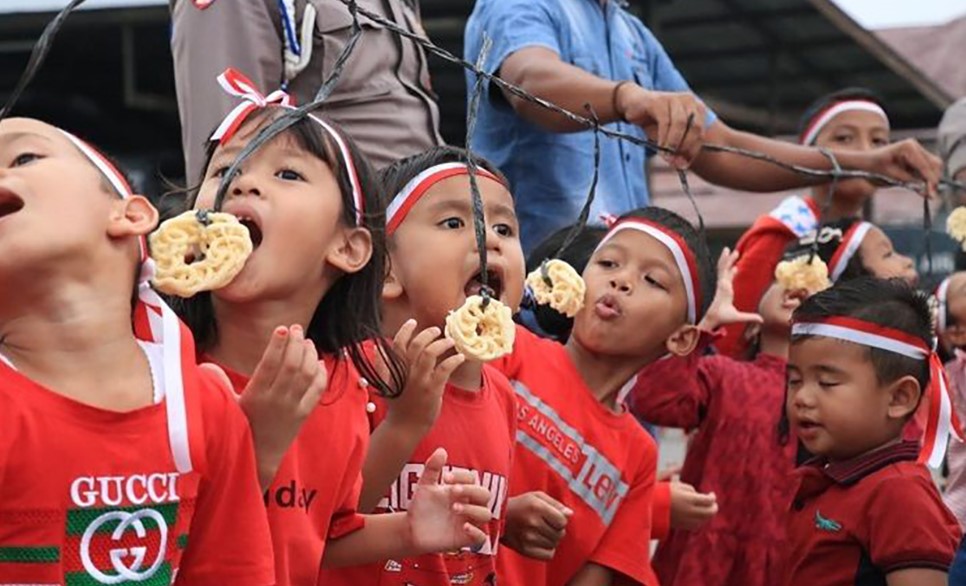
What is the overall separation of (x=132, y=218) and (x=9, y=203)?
0.63 feet

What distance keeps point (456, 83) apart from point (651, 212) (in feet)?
26.7

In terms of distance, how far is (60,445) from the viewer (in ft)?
7.16

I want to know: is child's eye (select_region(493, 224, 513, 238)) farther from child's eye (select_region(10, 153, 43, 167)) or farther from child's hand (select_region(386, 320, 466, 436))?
child's eye (select_region(10, 153, 43, 167))

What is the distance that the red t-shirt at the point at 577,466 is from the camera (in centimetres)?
385

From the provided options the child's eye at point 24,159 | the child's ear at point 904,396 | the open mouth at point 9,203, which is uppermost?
the child's eye at point 24,159

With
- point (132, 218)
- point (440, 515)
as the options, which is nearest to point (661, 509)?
point (440, 515)

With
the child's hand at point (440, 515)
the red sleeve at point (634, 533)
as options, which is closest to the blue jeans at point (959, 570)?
the red sleeve at point (634, 533)

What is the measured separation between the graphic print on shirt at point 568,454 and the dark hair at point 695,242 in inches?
20.0

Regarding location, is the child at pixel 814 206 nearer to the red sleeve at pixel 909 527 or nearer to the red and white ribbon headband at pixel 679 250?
the red and white ribbon headband at pixel 679 250

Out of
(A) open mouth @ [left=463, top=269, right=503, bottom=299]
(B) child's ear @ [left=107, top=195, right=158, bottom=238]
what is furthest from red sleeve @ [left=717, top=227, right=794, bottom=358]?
(B) child's ear @ [left=107, top=195, right=158, bottom=238]

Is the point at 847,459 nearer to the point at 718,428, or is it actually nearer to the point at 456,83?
the point at 718,428

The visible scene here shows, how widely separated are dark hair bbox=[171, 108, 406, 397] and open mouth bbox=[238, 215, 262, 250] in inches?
8.1

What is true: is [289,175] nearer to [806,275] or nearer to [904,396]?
[904,396]

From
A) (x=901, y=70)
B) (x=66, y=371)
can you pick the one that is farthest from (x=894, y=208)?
(x=66, y=371)
